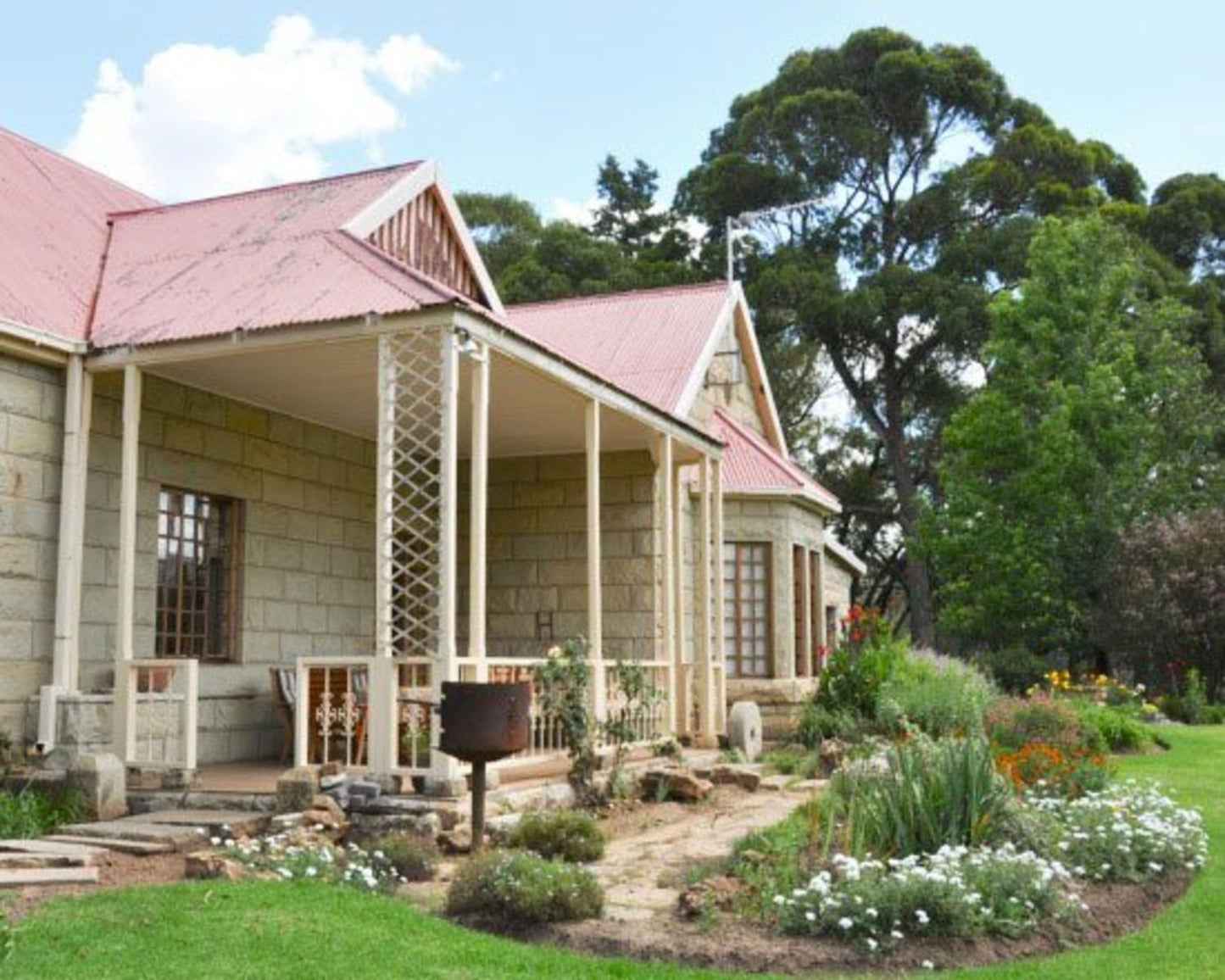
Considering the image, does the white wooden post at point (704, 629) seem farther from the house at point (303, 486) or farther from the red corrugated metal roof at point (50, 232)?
the red corrugated metal roof at point (50, 232)

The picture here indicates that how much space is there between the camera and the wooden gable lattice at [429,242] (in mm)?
13258

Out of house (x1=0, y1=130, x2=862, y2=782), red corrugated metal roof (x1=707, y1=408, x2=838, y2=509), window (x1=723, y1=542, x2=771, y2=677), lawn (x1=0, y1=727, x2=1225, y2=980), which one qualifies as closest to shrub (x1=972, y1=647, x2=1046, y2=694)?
red corrugated metal roof (x1=707, y1=408, x2=838, y2=509)

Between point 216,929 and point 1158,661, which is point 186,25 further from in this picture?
point 1158,661

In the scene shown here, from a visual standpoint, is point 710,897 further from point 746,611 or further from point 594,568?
point 746,611

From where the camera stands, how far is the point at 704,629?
14.2 metres

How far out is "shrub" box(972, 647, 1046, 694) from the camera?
24750mm

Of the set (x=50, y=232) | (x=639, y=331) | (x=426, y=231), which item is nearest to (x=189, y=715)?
(x=50, y=232)

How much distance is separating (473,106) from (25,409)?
529cm

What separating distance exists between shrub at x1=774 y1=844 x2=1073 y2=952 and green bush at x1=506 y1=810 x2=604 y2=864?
199 centimetres

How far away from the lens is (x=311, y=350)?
1027 centimetres

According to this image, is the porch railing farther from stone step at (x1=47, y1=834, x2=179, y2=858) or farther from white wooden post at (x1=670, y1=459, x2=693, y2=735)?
white wooden post at (x1=670, y1=459, x2=693, y2=735)

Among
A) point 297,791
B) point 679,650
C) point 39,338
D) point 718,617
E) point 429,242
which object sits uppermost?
point 429,242


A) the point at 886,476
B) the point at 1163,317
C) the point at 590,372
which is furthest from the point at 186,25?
the point at 886,476

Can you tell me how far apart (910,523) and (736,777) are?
2374 cm
